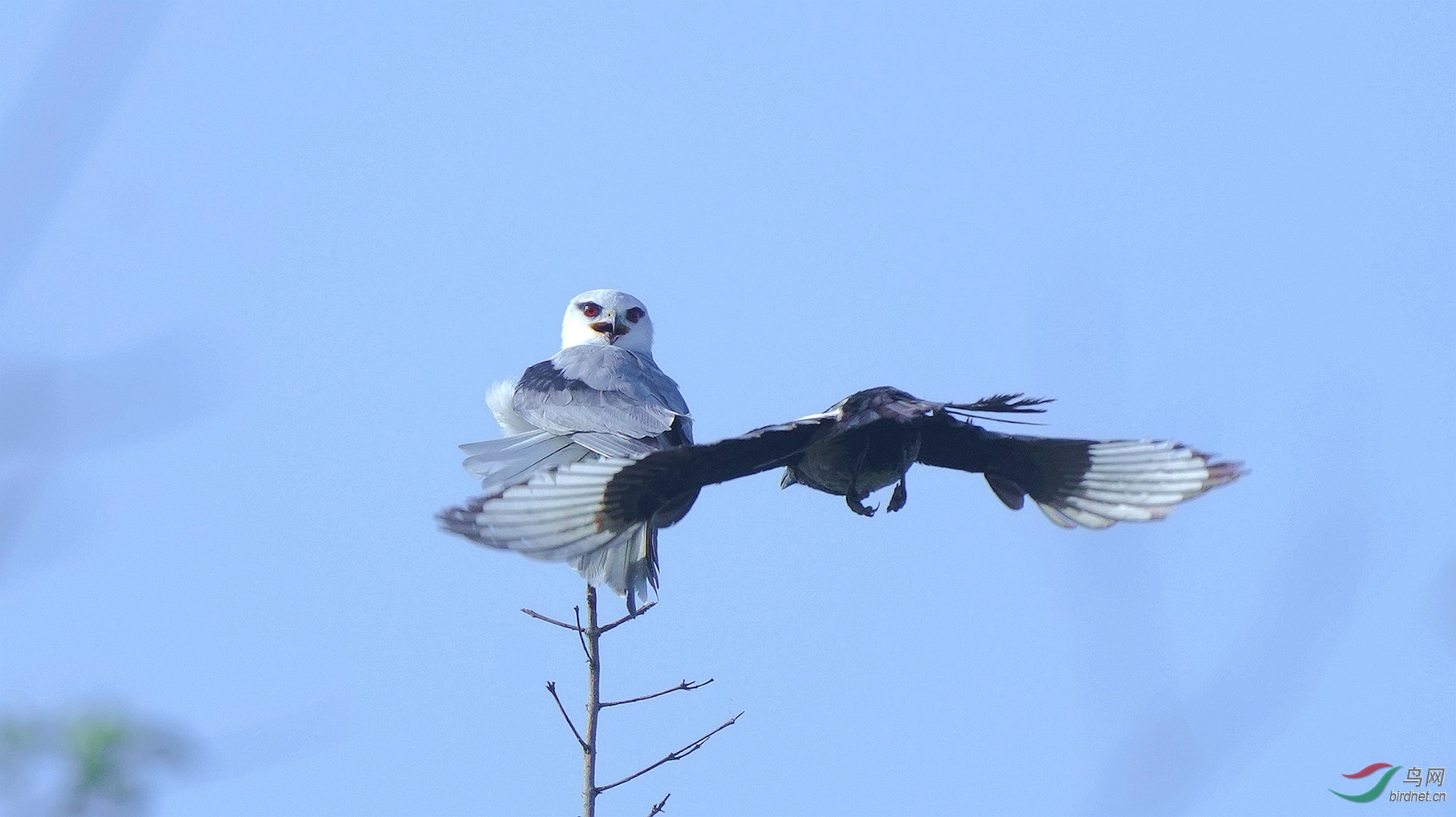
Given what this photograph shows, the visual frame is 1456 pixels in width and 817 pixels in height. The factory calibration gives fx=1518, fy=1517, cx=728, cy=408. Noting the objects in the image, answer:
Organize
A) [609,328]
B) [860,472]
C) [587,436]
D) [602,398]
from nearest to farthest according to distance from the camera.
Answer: [860,472]
[587,436]
[602,398]
[609,328]

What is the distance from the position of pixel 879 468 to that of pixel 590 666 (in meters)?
0.97

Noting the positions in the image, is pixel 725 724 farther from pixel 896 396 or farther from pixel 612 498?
pixel 896 396

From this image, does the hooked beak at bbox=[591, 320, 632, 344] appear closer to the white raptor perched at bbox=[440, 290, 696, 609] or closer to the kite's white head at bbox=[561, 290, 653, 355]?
the kite's white head at bbox=[561, 290, 653, 355]

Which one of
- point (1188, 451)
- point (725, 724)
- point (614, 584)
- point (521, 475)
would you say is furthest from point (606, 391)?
point (1188, 451)

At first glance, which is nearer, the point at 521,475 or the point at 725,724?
the point at 725,724

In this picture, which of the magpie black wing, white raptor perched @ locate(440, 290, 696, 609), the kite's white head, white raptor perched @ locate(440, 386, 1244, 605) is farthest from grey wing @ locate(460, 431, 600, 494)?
the kite's white head

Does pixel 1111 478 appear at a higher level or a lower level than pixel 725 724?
higher

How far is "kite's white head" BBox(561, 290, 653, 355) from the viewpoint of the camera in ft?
28.1

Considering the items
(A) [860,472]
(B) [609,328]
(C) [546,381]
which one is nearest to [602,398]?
(C) [546,381]

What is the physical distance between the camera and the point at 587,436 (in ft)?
19.1

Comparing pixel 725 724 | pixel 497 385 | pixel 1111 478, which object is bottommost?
pixel 725 724

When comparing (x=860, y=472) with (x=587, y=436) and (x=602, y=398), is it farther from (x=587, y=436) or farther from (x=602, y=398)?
(x=602, y=398)

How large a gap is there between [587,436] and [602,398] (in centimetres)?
31

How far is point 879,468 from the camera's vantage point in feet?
14.0
